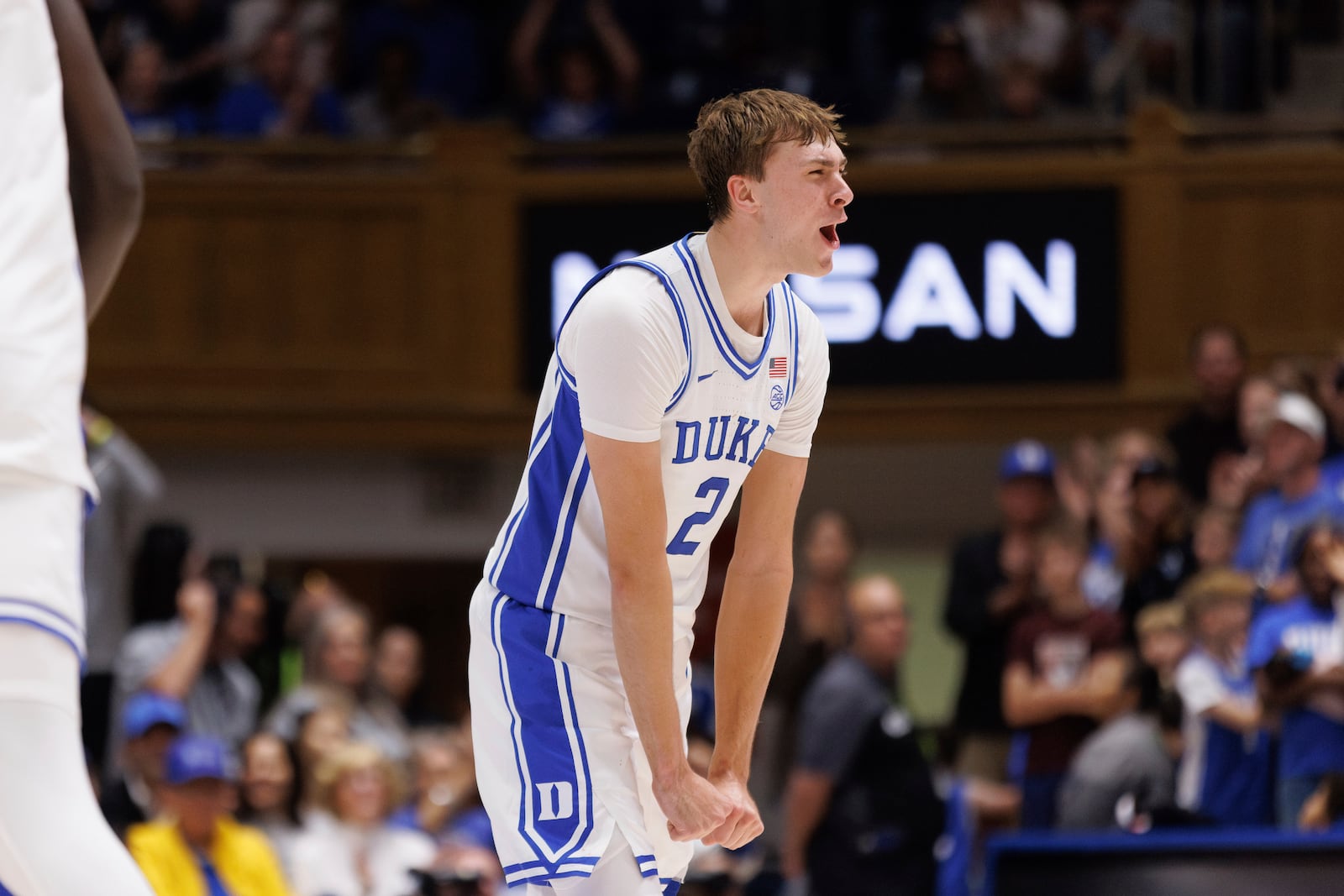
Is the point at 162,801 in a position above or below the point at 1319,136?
below

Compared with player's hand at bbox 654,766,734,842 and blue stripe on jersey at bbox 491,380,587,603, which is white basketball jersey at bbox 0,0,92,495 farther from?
player's hand at bbox 654,766,734,842

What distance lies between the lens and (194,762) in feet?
21.6

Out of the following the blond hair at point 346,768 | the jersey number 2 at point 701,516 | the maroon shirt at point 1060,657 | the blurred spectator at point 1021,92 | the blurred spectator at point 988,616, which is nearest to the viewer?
the jersey number 2 at point 701,516

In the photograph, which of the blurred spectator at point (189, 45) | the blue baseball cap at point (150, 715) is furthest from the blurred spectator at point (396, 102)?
the blue baseball cap at point (150, 715)

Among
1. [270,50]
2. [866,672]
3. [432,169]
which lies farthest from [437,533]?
[866,672]

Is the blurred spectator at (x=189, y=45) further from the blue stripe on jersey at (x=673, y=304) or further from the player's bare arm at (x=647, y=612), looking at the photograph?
the player's bare arm at (x=647, y=612)

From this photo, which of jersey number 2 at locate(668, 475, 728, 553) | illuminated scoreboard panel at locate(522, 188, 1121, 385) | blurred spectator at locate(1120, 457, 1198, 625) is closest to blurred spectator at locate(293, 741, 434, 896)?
blurred spectator at locate(1120, 457, 1198, 625)

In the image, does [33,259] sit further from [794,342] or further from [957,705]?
[957,705]

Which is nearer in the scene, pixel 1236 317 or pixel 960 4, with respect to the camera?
pixel 1236 317

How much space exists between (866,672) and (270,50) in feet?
21.4

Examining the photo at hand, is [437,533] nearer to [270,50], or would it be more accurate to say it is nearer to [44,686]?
[270,50]

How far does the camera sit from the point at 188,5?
40.4 ft

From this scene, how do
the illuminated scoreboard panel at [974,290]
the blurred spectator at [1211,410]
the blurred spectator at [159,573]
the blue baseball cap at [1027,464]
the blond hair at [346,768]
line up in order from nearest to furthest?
the blond hair at [346,768] < the blurred spectator at [159,573] < the blue baseball cap at [1027,464] < the blurred spectator at [1211,410] < the illuminated scoreboard panel at [974,290]

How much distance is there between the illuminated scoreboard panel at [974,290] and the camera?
11.3 m
